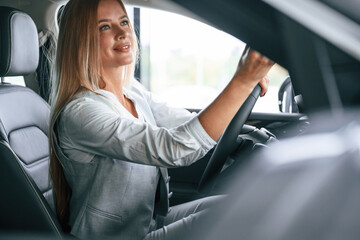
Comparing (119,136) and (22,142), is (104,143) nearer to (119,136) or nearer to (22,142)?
(119,136)

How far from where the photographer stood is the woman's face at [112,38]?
1.30 meters

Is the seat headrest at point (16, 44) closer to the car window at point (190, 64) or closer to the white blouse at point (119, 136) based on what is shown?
the white blouse at point (119, 136)

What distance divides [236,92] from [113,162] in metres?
Result: 0.44

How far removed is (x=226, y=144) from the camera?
5.03 feet

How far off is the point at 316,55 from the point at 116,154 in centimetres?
57

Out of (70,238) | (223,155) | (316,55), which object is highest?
(316,55)

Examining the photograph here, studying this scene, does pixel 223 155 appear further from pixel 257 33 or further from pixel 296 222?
pixel 296 222

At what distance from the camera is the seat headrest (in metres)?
1.60

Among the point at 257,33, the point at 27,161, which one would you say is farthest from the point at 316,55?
the point at 27,161

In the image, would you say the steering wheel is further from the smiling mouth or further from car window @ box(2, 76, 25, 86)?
car window @ box(2, 76, 25, 86)

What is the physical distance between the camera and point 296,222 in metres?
0.58

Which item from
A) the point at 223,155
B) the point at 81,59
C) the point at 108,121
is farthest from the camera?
the point at 223,155

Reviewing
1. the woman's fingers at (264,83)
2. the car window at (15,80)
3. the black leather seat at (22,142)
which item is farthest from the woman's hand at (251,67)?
the car window at (15,80)

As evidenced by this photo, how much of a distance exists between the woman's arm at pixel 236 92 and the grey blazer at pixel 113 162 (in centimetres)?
6
